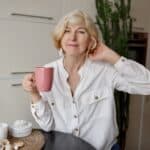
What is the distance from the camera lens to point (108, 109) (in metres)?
1.34

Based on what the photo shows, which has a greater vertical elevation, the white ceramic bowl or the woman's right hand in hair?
the woman's right hand in hair

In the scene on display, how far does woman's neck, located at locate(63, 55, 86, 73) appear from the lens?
1378 mm

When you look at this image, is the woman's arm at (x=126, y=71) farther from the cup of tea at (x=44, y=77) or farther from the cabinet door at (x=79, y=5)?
the cabinet door at (x=79, y=5)

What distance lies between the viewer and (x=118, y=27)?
232cm

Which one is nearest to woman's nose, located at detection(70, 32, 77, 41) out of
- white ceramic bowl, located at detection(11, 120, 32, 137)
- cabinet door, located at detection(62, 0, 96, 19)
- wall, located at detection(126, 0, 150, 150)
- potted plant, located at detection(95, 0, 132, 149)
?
white ceramic bowl, located at detection(11, 120, 32, 137)

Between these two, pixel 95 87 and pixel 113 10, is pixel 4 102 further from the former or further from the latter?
pixel 113 10

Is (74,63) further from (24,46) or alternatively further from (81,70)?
(24,46)

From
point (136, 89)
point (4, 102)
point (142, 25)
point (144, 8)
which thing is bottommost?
point (4, 102)

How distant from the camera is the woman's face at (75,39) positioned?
126 cm

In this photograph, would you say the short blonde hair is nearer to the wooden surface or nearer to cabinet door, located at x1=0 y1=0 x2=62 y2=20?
the wooden surface

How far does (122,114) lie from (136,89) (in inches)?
45.4

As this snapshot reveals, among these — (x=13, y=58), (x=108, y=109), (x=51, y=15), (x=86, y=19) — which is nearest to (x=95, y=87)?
(x=108, y=109)

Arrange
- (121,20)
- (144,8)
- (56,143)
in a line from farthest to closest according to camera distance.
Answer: (144,8) < (121,20) < (56,143)

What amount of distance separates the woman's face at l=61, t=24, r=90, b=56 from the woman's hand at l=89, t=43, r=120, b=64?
7 cm
